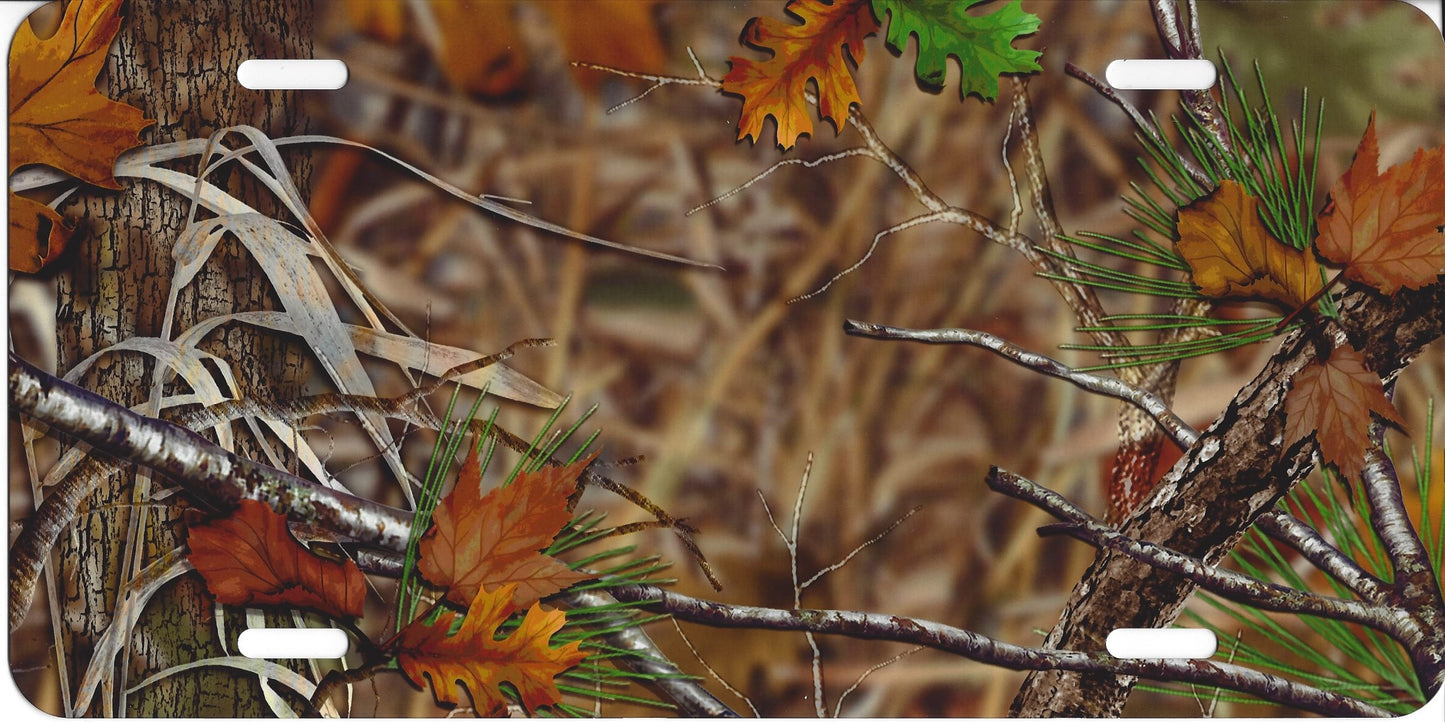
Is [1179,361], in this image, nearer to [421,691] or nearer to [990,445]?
[990,445]

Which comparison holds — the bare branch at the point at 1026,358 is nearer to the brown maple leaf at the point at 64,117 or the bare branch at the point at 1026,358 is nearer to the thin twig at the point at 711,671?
the thin twig at the point at 711,671

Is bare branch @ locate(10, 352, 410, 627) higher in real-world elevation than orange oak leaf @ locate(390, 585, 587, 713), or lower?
higher

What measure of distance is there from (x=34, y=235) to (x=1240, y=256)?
807 millimetres

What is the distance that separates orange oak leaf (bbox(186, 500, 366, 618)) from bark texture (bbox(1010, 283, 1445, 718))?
476mm

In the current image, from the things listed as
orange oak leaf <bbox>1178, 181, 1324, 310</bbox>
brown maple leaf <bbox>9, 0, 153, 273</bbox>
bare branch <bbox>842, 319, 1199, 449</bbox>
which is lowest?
bare branch <bbox>842, 319, 1199, 449</bbox>

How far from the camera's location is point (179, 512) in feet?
2.08

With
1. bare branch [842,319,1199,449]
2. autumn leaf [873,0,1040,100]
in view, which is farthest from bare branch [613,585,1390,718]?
autumn leaf [873,0,1040,100]

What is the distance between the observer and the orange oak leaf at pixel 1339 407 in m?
0.63

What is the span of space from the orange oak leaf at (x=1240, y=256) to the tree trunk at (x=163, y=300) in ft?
1.99

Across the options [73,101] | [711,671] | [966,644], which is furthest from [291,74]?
[966,644]

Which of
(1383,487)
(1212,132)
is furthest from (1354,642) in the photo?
(1212,132)

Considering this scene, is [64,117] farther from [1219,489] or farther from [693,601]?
[1219,489]

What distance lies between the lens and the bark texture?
64 centimetres

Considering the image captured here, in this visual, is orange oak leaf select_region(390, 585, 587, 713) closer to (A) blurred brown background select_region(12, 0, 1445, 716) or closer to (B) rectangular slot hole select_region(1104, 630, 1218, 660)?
(A) blurred brown background select_region(12, 0, 1445, 716)
